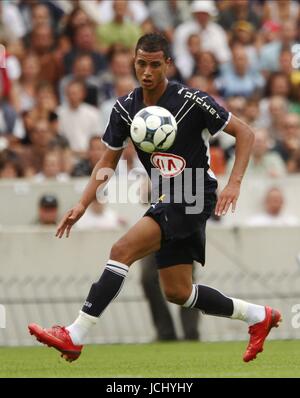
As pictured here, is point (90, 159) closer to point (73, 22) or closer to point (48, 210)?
point (48, 210)

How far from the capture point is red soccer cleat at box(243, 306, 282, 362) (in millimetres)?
9648

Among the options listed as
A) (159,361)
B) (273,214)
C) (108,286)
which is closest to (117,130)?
(108,286)

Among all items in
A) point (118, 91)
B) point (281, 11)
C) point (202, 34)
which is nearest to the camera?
point (118, 91)

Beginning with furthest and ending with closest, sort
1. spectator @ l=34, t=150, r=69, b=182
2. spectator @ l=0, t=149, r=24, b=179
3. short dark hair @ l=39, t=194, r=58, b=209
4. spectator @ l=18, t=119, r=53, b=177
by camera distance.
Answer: spectator @ l=18, t=119, r=53, b=177 → spectator @ l=0, t=149, r=24, b=179 → spectator @ l=34, t=150, r=69, b=182 → short dark hair @ l=39, t=194, r=58, b=209

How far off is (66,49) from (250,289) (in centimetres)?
573

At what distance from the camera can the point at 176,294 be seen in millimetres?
9484

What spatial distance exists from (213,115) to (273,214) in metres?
5.49

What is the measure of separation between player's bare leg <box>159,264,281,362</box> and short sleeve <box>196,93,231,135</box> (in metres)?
1.08

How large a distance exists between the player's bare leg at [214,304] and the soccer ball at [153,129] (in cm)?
95

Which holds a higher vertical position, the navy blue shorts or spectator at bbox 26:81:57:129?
the navy blue shorts

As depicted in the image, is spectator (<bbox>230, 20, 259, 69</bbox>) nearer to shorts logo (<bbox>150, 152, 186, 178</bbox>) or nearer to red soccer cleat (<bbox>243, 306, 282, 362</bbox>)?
red soccer cleat (<bbox>243, 306, 282, 362</bbox>)

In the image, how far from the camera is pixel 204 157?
957 cm

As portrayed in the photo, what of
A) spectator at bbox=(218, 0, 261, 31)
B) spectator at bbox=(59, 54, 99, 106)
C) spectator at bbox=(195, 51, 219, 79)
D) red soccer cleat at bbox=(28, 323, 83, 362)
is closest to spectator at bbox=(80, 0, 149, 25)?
spectator at bbox=(218, 0, 261, 31)
